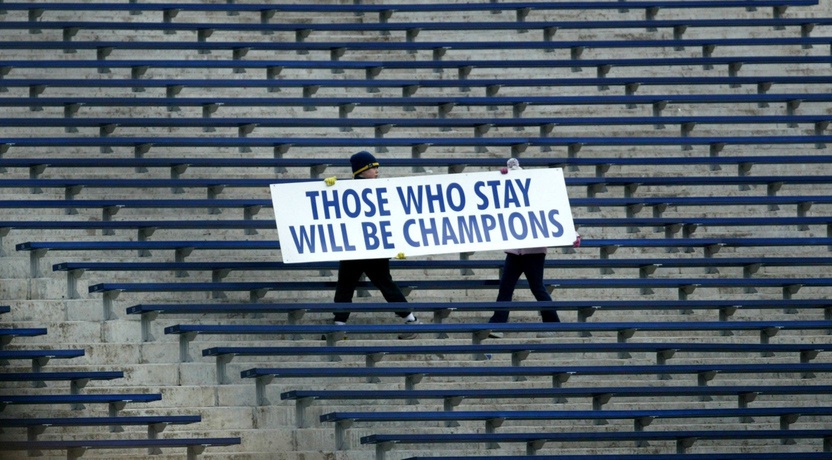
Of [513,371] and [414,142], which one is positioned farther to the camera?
[414,142]

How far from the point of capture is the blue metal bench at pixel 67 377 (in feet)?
29.4

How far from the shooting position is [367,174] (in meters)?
9.89

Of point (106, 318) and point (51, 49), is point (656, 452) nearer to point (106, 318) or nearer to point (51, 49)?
point (106, 318)

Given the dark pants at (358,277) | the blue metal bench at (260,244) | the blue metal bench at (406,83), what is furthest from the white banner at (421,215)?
the blue metal bench at (406,83)

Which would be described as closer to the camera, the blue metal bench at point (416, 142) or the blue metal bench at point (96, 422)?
the blue metal bench at point (96, 422)

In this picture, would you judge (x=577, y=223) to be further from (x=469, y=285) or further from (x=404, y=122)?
(x=404, y=122)

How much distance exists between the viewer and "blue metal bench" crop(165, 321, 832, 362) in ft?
30.7

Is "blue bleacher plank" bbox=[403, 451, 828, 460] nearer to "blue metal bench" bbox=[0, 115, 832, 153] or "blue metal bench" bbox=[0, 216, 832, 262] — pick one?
"blue metal bench" bbox=[0, 216, 832, 262]

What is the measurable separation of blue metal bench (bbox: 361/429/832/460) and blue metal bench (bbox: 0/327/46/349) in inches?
74.7

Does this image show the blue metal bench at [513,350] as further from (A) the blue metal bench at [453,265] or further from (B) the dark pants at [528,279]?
(A) the blue metal bench at [453,265]

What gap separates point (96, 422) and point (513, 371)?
232 cm

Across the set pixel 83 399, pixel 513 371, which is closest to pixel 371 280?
pixel 513 371

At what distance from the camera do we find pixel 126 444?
8.65 meters

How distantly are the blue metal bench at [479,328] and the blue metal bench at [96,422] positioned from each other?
62 cm
